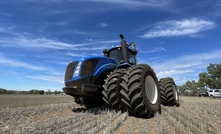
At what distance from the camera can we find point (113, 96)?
5.95 metres

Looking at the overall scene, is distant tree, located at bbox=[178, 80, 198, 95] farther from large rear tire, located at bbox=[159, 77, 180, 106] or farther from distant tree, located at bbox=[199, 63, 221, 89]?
large rear tire, located at bbox=[159, 77, 180, 106]

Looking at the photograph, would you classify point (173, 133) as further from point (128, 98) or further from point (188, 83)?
point (188, 83)

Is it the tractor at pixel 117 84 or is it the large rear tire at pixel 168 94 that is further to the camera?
the large rear tire at pixel 168 94

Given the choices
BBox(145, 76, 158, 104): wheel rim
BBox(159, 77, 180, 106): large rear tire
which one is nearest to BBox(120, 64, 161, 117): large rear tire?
BBox(145, 76, 158, 104): wheel rim

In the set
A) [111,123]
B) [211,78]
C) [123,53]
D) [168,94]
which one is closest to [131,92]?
[111,123]

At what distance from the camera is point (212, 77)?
49.7 metres

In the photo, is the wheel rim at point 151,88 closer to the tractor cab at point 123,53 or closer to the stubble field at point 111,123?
the stubble field at point 111,123

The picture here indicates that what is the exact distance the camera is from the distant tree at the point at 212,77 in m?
47.6

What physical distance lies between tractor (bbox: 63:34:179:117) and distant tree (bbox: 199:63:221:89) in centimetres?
4628

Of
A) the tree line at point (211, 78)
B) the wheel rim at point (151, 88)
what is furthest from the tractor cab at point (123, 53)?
the tree line at point (211, 78)

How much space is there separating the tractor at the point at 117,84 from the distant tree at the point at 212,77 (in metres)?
46.3

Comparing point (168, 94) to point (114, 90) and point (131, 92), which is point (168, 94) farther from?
point (131, 92)

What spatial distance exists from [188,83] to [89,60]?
66933mm

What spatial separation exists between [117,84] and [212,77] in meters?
50.5
